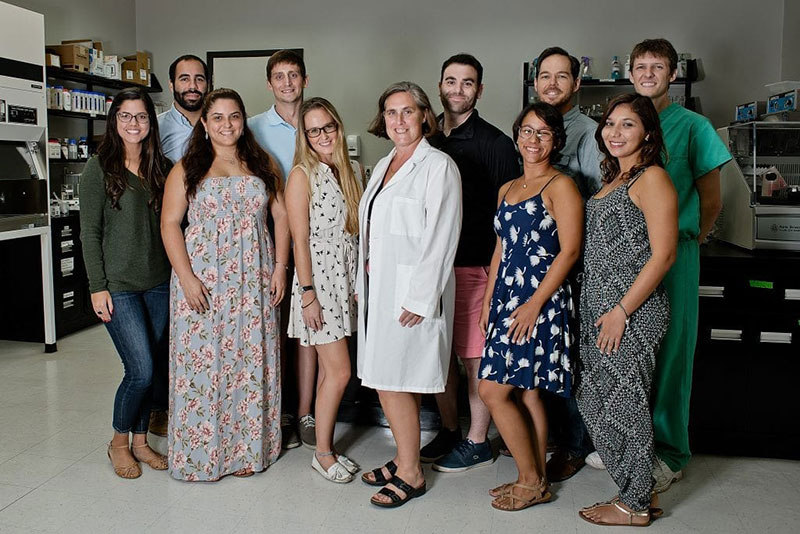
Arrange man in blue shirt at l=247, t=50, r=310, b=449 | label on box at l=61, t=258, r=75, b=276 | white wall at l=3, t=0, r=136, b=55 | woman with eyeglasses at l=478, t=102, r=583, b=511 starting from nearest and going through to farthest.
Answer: woman with eyeglasses at l=478, t=102, r=583, b=511, man in blue shirt at l=247, t=50, r=310, b=449, label on box at l=61, t=258, r=75, b=276, white wall at l=3, t=0, r=136, b=55

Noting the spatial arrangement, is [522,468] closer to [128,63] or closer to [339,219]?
[339,219]

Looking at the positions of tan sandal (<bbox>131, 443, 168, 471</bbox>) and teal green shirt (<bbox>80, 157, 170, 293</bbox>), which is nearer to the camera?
teal green shirt (<bbox>80, 157, 170, 293</bbox>)

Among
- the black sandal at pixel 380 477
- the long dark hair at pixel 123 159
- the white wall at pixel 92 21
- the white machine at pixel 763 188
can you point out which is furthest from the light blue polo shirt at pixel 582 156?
the white wall at pixel 92 21

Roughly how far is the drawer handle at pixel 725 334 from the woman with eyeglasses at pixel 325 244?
1550mm

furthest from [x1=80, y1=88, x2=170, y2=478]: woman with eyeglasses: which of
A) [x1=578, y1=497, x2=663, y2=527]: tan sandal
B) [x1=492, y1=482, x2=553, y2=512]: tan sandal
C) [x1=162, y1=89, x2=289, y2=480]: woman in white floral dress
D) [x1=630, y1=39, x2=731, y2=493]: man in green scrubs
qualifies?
[x1=630, y1=39, x2=731, y2=493]: man in green scrubs

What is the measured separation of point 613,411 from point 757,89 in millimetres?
5006

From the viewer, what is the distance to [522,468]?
8.74 feet

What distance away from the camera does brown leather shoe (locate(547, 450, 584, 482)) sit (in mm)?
2922

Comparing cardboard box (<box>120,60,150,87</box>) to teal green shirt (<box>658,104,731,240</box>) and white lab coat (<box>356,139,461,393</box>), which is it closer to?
white lab coat (<box>356,139,461,393</box>)

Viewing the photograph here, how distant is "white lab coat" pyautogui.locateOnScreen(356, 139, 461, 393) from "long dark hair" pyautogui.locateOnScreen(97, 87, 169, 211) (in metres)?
0.92

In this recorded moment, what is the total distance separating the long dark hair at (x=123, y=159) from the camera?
2791 millimetres

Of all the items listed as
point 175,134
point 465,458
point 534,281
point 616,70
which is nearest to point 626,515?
point 465,458

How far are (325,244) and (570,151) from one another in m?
1.04

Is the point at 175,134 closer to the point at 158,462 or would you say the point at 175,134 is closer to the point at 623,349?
the point at 158,462
